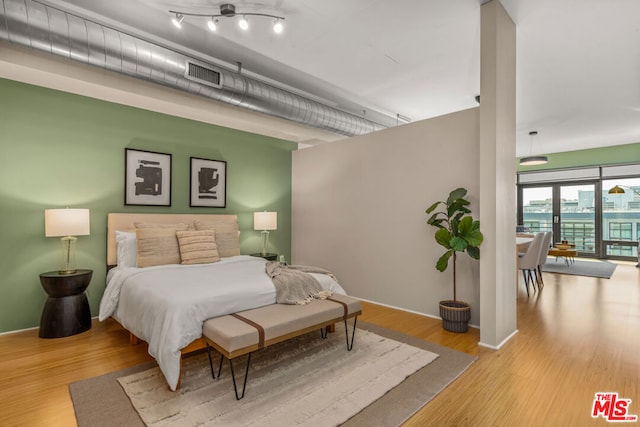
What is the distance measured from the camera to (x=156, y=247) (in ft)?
11.9

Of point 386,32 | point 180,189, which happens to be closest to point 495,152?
point 386,32

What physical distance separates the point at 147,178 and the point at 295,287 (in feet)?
8.89

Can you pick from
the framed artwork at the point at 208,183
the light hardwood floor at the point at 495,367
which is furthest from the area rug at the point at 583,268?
the framed artwork at the point at 208,183

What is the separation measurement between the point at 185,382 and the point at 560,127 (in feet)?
25.7

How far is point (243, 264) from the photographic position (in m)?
3.74

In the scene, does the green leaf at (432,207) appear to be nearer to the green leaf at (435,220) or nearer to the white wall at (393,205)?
the green leaf at (435,220)

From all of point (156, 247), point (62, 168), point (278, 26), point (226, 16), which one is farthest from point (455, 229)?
point (62, 168)

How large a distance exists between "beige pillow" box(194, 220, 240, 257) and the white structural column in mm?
3122

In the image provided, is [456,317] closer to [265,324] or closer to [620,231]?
[265,324]

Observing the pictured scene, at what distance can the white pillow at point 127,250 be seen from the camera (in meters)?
3.66

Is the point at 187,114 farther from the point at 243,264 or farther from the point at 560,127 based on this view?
the point at 560,127

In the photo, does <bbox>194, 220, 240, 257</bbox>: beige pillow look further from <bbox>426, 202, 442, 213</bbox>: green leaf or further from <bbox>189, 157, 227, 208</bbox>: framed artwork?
<bbox>426, 202, 442, 213</bbox>: green leaf

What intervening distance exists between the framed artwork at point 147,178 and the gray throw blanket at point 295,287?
7.07ft

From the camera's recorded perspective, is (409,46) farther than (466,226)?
Yes
